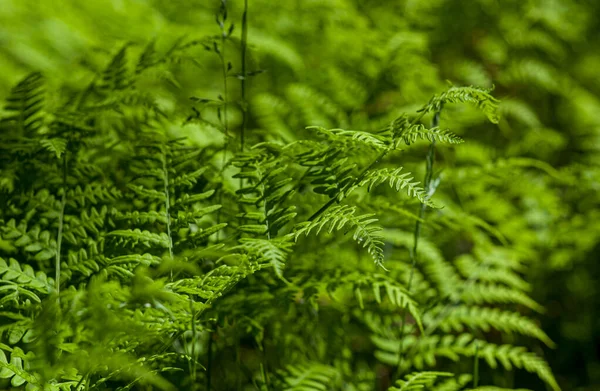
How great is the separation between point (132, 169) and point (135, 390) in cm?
60

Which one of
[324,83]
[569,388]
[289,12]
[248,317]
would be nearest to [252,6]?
[289,12]

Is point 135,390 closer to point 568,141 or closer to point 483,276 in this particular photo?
point 483,276

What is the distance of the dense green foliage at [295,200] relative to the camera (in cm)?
115

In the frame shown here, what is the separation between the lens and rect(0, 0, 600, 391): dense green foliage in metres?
1.15

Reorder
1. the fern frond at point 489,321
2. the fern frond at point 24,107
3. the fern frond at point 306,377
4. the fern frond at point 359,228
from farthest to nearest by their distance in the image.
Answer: the fern frond at point 489,321 < the fern frond at point 24,107 < the fern frond at point 306,377 < the fern frond at point 359,228

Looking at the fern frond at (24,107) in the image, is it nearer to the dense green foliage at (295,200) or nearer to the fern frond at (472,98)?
the dense green foliage at (295,200)

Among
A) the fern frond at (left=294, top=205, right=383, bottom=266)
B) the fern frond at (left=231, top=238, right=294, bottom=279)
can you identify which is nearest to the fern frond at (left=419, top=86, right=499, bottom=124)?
the fern frond at (left=294, top=205, right=383, bottom=266)

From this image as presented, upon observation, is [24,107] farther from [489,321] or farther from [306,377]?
[489,321]

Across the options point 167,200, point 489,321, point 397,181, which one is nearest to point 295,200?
point 167,200

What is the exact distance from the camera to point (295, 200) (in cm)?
158

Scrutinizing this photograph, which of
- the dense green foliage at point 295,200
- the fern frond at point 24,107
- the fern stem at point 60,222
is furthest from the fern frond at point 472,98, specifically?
the fern frond at point 24,107

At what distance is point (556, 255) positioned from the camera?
248cm

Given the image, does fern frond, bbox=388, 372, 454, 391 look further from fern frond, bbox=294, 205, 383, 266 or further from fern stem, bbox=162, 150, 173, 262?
fern stem, bbox=162, 150, 173, 262

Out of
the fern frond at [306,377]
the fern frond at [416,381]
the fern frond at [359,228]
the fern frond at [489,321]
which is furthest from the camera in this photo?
the fern frond at [489,321]
